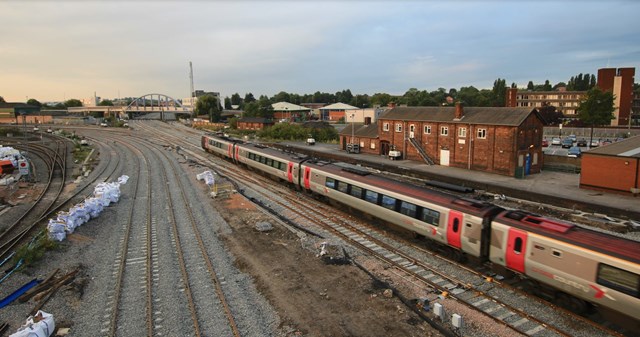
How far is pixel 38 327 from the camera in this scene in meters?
11.3

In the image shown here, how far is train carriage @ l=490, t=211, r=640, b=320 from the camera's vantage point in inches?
441

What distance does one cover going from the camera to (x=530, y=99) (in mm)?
118812

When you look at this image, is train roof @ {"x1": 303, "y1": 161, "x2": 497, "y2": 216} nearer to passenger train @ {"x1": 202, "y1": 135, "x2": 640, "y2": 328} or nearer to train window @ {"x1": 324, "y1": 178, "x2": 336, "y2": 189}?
passenger train @ {"x1": 202, "y1": 135, "x2": 640, "y2": 328}

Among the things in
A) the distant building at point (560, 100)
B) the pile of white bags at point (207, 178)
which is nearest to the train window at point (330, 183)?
the pile of white bags at point (207, 178)

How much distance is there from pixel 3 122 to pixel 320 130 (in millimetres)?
108176

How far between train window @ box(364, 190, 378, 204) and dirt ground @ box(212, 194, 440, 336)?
14.2ft

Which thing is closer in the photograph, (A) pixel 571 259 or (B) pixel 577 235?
(A) pixel 571 259

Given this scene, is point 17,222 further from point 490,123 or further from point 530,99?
point 530,99

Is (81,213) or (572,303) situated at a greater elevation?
(81,213)

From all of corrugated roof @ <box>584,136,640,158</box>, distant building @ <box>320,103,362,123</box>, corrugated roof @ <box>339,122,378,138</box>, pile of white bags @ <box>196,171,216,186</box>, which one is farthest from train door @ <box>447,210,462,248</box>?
distant building @ <box>320,103,362,123</box>

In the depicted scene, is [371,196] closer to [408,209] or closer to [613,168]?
[408,209]

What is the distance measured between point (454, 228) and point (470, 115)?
28293mm

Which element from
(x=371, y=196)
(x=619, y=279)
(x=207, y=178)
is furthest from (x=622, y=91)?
(x=619, y=279)

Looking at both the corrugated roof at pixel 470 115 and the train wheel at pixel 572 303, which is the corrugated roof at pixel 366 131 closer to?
the corrugated roof at pixel 470 115
